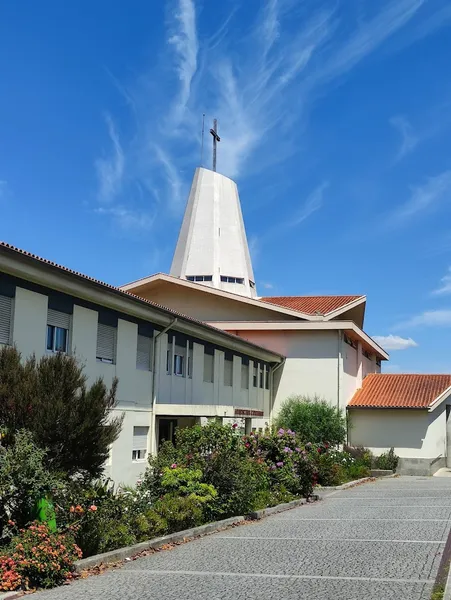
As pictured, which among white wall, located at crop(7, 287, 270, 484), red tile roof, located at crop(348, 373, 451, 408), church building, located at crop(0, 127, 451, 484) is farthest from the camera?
red tile roof, located at crop(348, 373, 451, 408)

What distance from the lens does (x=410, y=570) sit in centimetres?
900

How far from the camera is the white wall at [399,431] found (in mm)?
31109

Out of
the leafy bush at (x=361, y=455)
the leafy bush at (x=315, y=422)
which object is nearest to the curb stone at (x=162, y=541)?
the leafy bush at (x=315, y=422)

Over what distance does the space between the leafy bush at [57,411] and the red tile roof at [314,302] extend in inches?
861

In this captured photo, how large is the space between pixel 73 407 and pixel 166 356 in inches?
381

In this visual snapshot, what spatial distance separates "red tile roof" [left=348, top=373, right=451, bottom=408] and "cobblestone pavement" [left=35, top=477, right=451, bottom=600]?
1625cm

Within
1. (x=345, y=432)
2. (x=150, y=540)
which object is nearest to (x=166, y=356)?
(x=150, y=540)

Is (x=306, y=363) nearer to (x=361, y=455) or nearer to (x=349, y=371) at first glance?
(x=349, y=371)

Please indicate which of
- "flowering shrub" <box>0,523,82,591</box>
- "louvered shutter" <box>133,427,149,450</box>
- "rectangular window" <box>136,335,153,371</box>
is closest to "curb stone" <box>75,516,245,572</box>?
"flowering shrub" <box>0,523,82,591</box>

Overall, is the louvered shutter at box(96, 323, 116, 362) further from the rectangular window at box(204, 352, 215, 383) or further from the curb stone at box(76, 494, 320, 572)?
the rectangular window at box(204, 352, 215, 383)

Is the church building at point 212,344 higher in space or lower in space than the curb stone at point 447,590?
higher

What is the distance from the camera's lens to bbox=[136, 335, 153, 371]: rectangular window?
17.7 meters

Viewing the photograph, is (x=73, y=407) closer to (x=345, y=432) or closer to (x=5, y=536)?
(x=5, y=536)

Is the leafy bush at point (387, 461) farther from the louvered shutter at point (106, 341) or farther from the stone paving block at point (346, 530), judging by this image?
the louvered shutter at point (106, 341)
